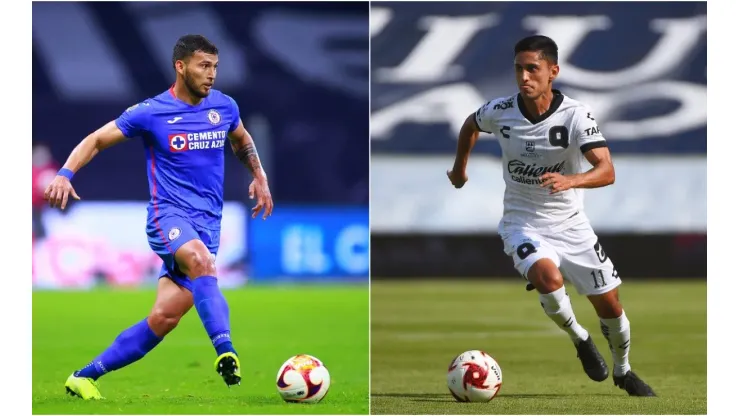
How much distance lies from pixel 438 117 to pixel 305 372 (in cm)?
1464

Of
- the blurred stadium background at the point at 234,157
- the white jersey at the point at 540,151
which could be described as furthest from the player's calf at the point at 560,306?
the blurred stadium background at the point at 234,157

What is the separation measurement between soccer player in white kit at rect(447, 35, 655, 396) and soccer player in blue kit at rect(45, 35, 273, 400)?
1519mm

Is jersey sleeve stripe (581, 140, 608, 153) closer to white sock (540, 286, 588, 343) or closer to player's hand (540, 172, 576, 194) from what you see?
player's hand (540, 172, 576, 194)

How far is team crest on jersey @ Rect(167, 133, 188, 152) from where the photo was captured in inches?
243

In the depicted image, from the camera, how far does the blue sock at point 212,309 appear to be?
572cm

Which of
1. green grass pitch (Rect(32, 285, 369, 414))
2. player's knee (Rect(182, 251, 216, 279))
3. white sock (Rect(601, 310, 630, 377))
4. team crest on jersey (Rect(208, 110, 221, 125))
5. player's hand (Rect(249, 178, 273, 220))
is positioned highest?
team crest on jersey (Rect(208, 110, 221, 125))

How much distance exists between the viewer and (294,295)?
57.7 ft

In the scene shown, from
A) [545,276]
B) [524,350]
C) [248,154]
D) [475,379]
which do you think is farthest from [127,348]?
[524,350]

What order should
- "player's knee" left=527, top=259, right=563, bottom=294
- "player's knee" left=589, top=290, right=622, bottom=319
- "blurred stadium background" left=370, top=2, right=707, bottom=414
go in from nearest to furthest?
1. "player's knee" left=527, top=259, right=563, bottom=294
2. "player's knee" left=589, top=290, right=622, bottom=319
3. "blurred stadium background" left=370, top=2, right=707, bottom=414

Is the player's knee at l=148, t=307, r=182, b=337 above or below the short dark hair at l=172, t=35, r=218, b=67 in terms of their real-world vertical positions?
below

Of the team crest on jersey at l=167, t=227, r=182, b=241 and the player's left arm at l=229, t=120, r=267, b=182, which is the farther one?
the player's left arm at l=229, t=120, r=267, b=182

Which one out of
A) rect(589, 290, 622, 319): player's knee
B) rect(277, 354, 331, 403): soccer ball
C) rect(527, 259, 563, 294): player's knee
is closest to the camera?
rect(277, 354, 331, 403): soccer ball

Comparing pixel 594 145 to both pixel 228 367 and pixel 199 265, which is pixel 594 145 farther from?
pixel 228 367

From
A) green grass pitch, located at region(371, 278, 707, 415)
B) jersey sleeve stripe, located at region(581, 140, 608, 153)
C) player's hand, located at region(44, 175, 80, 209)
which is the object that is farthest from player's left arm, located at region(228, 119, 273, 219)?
jersey sleeve stripe, located at region(581, 140, 608, 153)
